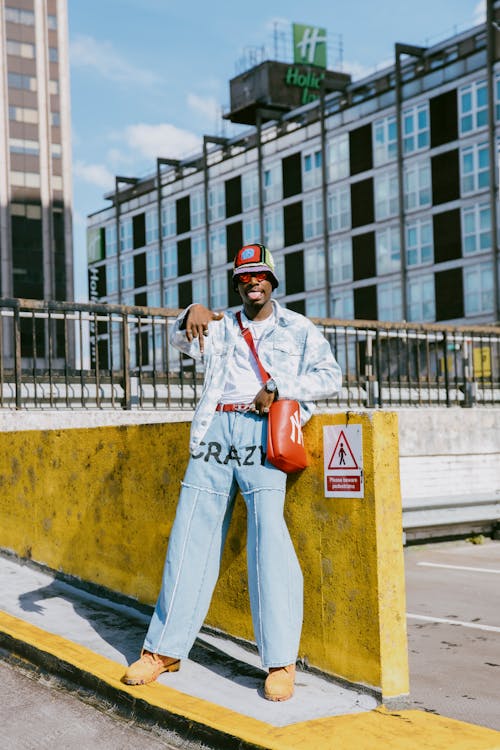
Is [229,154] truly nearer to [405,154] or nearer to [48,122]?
[405,154]

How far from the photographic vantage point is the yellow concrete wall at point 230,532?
14.6 ft

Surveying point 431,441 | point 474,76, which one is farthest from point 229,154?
point 431,441

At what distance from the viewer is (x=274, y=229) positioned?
59.4 meters

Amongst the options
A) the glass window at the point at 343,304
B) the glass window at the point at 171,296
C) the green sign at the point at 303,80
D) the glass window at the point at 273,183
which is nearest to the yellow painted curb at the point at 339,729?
the glass window at the point at 343,304

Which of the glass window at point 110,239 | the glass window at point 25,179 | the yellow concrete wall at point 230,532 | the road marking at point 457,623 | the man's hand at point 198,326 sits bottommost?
the road marking at point 457,623

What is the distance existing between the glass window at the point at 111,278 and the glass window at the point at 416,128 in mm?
32096

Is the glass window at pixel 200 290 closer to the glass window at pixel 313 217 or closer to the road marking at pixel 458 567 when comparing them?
the glass window at pixel 313 217

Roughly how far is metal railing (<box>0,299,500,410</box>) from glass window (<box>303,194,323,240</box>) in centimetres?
4298

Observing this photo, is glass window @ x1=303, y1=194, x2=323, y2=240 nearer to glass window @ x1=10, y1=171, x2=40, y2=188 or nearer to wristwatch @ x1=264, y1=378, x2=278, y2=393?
glass window @ x1=10, y1=171, x2=40, y2=188

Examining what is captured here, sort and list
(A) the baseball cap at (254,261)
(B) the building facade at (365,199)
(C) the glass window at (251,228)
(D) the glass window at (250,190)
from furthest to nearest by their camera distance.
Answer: (D) the glass window at (250,190)
(C) the glass window at (251,228)
(B) the building facade at (365,199)
(A) the baseball cap at (254,261)

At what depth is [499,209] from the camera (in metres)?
44.3

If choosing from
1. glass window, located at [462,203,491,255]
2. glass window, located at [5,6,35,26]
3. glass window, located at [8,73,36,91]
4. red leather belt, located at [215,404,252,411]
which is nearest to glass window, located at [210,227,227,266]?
glass window, located at [462,203,491,255]

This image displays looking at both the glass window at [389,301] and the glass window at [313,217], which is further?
the glass window at [313,217]

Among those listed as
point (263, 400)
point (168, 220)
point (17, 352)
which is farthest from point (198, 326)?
point (168, 220)
